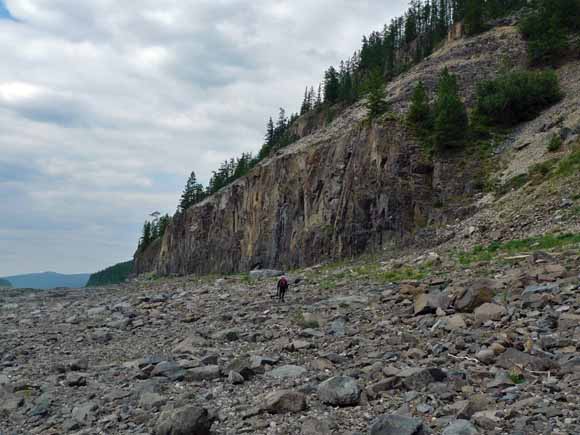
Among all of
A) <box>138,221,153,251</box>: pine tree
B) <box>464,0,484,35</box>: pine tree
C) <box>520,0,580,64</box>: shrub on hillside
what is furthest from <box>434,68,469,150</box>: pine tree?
<box>138,221,153,251</box>: pine tree

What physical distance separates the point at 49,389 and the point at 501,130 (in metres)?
32.3

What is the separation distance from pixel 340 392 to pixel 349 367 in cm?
166

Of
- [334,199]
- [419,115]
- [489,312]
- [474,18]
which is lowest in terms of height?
[489,312]

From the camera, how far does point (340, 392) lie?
716cm

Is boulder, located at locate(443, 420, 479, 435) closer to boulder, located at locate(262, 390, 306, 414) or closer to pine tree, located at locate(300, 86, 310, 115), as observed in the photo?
boulder, located at locate(262, 390, 306, 414)

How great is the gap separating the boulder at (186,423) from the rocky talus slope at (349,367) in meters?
0.02

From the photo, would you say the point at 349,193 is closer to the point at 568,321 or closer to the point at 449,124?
the point at 449,124

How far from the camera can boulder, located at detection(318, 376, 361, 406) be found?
7031 millimetres

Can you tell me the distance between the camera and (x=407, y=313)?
11828mm

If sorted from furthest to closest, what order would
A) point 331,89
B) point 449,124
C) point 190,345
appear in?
point 331,89 → point 449,124 → point 190,345

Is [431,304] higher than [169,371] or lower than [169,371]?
higher

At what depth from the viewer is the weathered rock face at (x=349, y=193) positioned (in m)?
31.7

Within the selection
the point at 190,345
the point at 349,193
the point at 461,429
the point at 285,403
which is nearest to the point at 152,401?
the point at 285,403

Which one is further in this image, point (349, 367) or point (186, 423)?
point (349, 367)
